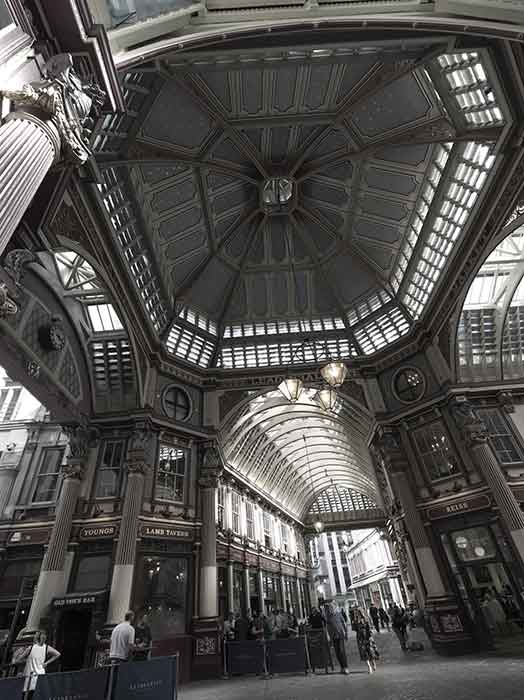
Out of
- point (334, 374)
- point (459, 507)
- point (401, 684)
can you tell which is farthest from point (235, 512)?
point (334, 374)

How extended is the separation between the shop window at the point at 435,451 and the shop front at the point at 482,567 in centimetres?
148

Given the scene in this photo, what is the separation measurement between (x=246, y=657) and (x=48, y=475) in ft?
36.2

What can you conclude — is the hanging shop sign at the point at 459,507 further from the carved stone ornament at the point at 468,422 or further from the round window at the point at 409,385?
the round window at the point at 409,385

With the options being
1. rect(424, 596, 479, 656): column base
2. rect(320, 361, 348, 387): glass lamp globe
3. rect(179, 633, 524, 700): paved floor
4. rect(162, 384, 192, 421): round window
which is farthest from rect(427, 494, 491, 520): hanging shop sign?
rect(162, 384, 192, 421): round window

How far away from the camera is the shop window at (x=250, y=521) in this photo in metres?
23.6

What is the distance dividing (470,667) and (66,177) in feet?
50.0

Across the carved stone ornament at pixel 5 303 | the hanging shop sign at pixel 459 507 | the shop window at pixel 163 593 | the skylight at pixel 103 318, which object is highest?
the skylight at pixel 103 318

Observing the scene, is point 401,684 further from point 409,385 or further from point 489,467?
point 409,385

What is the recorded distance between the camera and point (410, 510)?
1591cm

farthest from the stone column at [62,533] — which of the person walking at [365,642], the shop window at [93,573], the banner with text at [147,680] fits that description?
the person walking at [365,642]

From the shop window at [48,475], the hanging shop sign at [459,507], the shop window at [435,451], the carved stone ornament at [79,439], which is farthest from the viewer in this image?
the shop window at [435,451]

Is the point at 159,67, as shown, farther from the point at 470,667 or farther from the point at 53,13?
the point at 470,667

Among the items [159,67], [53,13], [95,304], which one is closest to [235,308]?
[95,304]

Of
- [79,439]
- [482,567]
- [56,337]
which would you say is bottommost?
[482,567]
